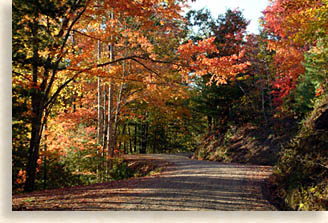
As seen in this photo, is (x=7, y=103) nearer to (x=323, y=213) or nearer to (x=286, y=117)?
(x=323, y=213)

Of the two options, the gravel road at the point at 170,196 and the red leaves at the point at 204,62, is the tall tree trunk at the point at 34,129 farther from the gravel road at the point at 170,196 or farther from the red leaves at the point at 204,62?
the red leaves at the point at 204,62

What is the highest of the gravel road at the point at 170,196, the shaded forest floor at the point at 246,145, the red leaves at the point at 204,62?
the red leaves at the point at 204,62

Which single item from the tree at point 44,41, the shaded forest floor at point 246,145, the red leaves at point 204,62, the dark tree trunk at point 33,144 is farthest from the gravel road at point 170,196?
the shaded forest floor at point 246,145

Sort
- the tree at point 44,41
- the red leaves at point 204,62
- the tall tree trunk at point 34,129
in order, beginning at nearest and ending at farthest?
the tree at point 44,41
the tall tree trunk at point 34,129
the red leaves at point 204,62

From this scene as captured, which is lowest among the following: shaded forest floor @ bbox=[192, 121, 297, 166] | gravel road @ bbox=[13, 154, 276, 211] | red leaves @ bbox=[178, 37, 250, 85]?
gravel road @ bbox=[13, 154, 276, 211]

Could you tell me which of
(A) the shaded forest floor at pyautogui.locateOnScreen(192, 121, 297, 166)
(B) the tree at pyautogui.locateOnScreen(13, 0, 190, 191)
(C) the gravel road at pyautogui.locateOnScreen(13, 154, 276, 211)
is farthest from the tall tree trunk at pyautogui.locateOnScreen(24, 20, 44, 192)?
(A) the shaded forest floor at pyautogui.locateOnScreen(192, 121, 297, 166)

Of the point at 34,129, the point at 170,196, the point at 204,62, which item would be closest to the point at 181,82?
the point at 204,62

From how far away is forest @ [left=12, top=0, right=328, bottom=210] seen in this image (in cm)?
417

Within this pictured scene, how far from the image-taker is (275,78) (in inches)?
289

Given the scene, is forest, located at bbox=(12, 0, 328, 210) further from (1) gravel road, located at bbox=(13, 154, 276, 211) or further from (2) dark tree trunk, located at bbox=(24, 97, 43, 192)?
(1) gravel road, located at bbox=(13, 154, 276, 211)

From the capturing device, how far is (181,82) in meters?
6.68

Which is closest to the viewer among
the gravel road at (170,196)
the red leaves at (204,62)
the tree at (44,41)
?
the gravel road at (170,196)

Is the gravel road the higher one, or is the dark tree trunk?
the dark tree trunk

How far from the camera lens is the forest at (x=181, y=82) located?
4168 millimetres
